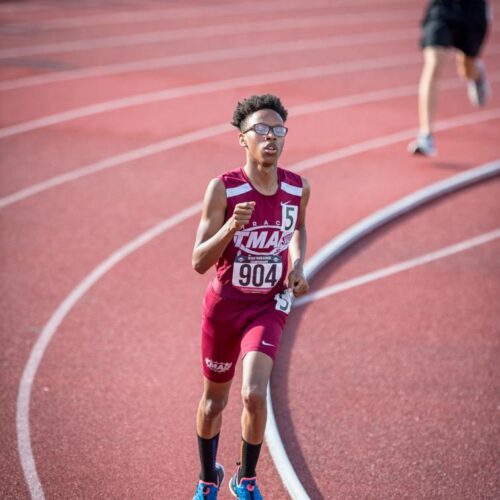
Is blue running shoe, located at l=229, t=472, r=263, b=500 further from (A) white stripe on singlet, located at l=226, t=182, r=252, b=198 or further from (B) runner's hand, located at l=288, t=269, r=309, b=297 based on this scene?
(A) white stripe on singlet, located at l=226, t=182, r=252, b=198

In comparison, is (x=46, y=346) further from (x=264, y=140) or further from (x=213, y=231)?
(x=264, y=140)

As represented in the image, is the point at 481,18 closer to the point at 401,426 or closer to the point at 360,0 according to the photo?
the point at 401,426

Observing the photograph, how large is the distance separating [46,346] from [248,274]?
2.27 m

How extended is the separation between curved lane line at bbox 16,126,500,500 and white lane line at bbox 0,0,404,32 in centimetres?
862

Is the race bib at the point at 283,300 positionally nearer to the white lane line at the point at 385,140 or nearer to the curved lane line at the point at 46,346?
the curved lane line at the point at 46,346

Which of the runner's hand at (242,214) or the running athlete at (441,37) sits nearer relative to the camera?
the runner's hand at (242,214)

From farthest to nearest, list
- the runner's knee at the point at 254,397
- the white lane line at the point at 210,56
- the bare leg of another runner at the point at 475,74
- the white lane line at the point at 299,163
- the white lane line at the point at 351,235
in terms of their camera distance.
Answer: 1. the white lane line at the point at 210,56
2. the bare leg of another runner at the point at 475,74
3. the white lane line at the point at 299,163
4. the white lane line at the point at 351,235
5. the runner's knee at the point at 254,397

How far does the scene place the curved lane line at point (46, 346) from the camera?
12.7 feet

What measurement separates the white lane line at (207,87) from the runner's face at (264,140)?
633 cm

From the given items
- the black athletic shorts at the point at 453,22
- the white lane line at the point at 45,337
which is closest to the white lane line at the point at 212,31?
the black athletic shorts at the point at 453,22

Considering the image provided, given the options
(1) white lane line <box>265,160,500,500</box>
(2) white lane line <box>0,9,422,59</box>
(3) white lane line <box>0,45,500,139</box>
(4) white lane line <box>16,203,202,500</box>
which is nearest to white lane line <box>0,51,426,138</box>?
(3) white lane line <box>0,45,500,139</box>

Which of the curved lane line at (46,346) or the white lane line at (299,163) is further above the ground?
the white lane line at (299,163)

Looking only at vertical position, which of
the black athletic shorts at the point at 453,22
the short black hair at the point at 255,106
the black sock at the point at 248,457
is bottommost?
the black sock at the point at 248,457

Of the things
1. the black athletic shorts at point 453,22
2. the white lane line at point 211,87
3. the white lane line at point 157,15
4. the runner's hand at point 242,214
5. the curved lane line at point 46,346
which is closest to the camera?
the runner's hand at point 242,214
